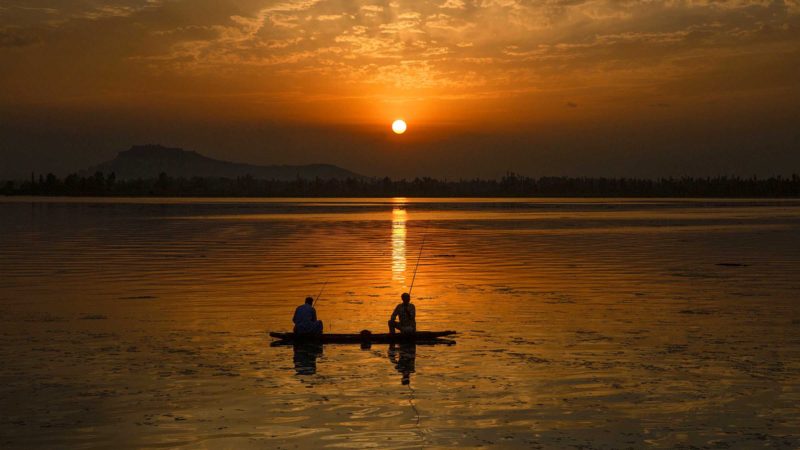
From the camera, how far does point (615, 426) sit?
1595 cm

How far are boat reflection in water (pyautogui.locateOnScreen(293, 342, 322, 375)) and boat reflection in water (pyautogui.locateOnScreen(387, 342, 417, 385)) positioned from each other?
74.6 inches

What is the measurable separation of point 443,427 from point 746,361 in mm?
9598

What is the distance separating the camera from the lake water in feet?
51.7

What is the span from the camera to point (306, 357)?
22516 millimetres

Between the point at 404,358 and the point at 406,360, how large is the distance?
10.0 inches

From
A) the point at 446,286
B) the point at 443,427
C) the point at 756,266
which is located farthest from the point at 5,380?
the point at 756,266

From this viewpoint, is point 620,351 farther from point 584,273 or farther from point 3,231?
point 3,231

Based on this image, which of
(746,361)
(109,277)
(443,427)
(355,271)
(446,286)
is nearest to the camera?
(443,427)

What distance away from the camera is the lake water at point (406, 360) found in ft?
51.7

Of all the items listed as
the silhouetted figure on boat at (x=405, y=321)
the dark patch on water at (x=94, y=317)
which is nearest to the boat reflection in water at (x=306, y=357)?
the silhouetted figure on boat at (x=405, y=321)

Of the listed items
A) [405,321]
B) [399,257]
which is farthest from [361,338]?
[399,257]

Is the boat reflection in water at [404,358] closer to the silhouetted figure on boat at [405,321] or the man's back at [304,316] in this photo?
the silhouetted figure on boat at [405,321]

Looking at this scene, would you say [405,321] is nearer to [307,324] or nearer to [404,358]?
[404,358]

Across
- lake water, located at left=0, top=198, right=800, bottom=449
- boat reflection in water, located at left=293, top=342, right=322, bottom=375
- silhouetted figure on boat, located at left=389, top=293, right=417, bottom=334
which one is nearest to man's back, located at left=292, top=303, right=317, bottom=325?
boat reflection in water, located at left=293, top=342, right=322, bottom=375
